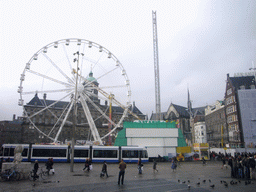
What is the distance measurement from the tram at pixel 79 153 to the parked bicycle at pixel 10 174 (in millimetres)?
17554

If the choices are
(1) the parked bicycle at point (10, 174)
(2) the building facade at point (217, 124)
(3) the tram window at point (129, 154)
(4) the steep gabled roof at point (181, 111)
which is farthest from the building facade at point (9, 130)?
(1) the parked bicycle at point (10, 174)

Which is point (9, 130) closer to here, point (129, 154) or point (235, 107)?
point (129, 154)

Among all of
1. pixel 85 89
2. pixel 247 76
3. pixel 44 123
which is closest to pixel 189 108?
pixel 247 76

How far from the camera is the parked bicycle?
15.8 metres

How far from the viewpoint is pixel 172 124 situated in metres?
47.7

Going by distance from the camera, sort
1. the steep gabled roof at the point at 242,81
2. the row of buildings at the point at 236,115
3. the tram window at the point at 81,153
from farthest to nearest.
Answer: the steep gabled roof at the point at 242,81 → the row of buildings at the point at 236,115 → the tram window at the point at 81,153

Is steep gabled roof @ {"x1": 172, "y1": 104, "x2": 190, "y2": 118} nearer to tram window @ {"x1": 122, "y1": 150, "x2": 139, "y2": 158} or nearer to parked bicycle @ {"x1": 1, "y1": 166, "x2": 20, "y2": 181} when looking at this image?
tram window @ {"x1": 122, "y1": 150, "x2": 139, "y2": 158}

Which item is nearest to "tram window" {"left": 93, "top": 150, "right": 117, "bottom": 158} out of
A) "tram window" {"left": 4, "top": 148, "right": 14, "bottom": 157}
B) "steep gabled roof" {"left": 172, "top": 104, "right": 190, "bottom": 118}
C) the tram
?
the tram

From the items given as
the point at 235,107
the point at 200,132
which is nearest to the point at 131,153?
the point at 235,107

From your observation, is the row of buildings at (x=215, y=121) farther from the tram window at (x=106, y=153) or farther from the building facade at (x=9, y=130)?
the tram window at (x=106, y=153)

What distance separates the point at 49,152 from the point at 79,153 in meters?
4.57

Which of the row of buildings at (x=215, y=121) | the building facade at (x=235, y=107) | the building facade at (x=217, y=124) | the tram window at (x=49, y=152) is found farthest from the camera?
the building facade at (x=217, y=124)

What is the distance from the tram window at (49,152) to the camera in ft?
109

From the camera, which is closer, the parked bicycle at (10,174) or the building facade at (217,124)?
the parked bicycle at (10,174)
